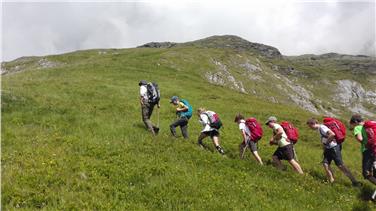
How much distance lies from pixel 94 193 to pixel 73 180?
110 centimetres

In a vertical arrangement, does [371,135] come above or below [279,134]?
above

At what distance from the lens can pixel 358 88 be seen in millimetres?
156500

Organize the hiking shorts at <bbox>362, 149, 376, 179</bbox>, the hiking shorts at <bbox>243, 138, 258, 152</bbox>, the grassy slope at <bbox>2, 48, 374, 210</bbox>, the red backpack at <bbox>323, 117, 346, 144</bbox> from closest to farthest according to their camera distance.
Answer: the grassy slope at <bbox>2, 48, 374, 210</bbox>
the hiking shorts at <bbox>362, 149, 376, 179</bbox>
the red backpack at <bbox>323, 117, 346, 144</bbox>
the hiking shorts at <bbox>243, 138, 258, 152</bbox>

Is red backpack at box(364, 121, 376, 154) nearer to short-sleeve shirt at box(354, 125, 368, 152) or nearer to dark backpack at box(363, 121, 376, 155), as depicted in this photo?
dark backpack at box(363, 121, 376, 155)

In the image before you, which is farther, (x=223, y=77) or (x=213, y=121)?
(x=223, y=77)

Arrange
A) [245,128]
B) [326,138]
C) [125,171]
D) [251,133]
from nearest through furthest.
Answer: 1. [125,171]
2. [326,138]
3. [251,133]
4. [245,128]

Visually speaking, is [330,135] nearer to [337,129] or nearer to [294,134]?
[337,129]

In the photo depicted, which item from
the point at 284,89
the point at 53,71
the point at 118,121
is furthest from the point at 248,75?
the point at 118,121

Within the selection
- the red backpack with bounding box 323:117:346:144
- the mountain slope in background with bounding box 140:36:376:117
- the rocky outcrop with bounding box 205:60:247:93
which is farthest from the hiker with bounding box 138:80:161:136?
the mountain slope in background with bounding box 140:36:376:117

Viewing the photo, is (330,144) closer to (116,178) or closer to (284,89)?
(116,178)

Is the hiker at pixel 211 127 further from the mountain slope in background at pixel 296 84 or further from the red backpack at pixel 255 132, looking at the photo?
the mountain slope in background at pixel 296 84

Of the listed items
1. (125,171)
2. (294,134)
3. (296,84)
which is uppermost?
(294,134)

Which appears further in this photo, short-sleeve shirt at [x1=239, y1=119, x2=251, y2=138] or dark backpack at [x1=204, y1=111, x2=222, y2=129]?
dark backpack at [x1=204, y1=111, x2=222, y2=129]

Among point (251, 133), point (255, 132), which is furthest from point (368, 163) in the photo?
point (251, 133)
